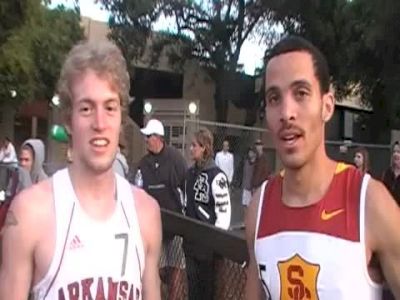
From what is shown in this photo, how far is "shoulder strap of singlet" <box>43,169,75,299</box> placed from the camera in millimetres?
2641

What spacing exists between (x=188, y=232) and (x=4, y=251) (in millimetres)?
1989

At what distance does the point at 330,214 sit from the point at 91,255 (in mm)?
756

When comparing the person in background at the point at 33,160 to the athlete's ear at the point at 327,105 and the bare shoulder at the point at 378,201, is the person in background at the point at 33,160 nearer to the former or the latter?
the athlete's ear at the point at 327,105

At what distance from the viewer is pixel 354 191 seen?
2592 mm

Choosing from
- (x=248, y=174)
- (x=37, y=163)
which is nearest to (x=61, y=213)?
(x=37, y=163)

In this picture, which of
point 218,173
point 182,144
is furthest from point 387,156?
point 218,173

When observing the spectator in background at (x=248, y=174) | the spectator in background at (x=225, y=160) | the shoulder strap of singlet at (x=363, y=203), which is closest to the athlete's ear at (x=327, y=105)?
the shoulder strap of singlet at (x=363, y=203)

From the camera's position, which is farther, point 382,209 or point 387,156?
point 387,156

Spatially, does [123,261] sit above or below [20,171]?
below

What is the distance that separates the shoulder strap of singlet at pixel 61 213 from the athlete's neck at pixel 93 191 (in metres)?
0.03

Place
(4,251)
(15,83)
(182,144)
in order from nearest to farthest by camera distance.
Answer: (4,251) → (182,144) → (15,83)

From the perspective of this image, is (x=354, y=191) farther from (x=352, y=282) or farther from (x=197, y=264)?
(x=197, y=264)

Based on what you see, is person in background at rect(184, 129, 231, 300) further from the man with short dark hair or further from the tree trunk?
the tree trunk

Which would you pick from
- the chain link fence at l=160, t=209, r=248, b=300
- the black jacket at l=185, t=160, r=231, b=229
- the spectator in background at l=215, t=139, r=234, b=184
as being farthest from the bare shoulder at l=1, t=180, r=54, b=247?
the spectator in background at l=215, t=139, r=234, b=184
